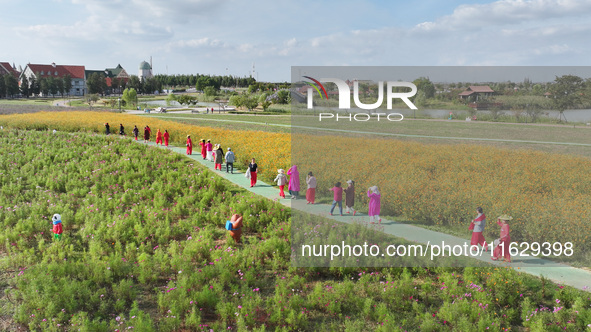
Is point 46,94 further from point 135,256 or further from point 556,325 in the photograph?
point 556,325

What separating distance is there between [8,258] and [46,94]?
9395cm

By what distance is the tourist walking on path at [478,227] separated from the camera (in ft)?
31.0

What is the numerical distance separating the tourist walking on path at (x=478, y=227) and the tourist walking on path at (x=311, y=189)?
4892mm

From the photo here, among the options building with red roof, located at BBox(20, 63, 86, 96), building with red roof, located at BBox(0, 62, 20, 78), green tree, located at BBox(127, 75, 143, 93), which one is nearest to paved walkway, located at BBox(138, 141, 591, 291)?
green tree, located at BBox(127, 75, 143, 93)

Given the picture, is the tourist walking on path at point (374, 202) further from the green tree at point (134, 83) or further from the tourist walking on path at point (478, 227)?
the green tree at point (134, 83)

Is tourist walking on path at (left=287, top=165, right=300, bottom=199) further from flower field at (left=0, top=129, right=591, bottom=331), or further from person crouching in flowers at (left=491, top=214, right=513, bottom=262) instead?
person crouching in flowers at (left=491, top=214, right=513, bottom=262)

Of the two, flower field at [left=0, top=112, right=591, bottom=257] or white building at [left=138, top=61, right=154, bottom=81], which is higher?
white building at [left=138, top=61, right=154, bottom=81]

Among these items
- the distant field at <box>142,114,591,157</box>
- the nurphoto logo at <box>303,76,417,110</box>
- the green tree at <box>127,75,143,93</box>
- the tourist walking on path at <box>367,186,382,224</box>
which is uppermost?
the green tree at <box>127,75,143,93</box>

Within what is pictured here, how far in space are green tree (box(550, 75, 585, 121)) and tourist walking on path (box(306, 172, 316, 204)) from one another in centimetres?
815

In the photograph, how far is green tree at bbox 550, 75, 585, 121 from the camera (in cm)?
1313

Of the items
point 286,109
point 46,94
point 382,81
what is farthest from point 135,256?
point 46,94

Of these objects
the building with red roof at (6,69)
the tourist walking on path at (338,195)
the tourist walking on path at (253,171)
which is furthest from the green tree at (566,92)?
the building with red roof at (6,69)

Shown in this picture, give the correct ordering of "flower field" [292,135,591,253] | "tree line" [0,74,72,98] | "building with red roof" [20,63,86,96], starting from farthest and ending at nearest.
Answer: "building with red roof" [20,63,86,96]
"tree line" [0,74,72,98]
"flower field" [292,135,591,253]

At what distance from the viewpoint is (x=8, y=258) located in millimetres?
9812
